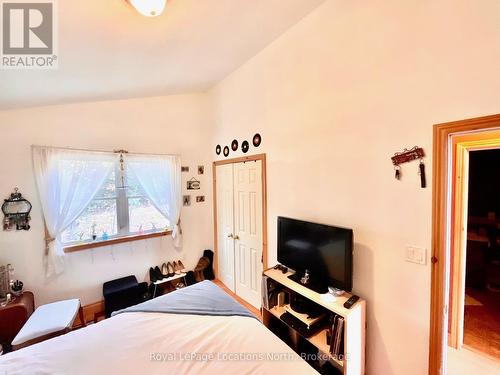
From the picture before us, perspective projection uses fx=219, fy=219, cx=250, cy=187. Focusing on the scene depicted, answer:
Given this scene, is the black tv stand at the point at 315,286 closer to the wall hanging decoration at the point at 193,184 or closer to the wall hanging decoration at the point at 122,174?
the wall hanging decoration at the point at 193,184

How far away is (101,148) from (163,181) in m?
0.86

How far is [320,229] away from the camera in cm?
184

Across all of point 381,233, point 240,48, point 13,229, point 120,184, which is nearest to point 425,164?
point 381,233

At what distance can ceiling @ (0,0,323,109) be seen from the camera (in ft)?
4.58

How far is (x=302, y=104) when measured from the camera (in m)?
2.11

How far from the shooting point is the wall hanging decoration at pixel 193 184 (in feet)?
11.5

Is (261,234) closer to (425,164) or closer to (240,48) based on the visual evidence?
(425,164)

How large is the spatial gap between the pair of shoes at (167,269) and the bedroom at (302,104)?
12.8 inches

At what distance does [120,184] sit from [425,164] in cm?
328

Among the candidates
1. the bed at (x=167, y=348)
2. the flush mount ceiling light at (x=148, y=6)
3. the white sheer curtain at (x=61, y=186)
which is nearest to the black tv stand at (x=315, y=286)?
the bed at (x=167, y=348)

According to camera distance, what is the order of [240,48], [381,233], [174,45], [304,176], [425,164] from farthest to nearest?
[240,48] → [304,176] → [174,45] → [381,233] → [425,164]

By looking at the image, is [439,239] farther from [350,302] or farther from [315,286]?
[315,286]

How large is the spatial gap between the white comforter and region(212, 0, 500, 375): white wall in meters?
0.84

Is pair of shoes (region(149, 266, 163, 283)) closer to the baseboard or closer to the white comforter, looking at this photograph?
the baseboard
